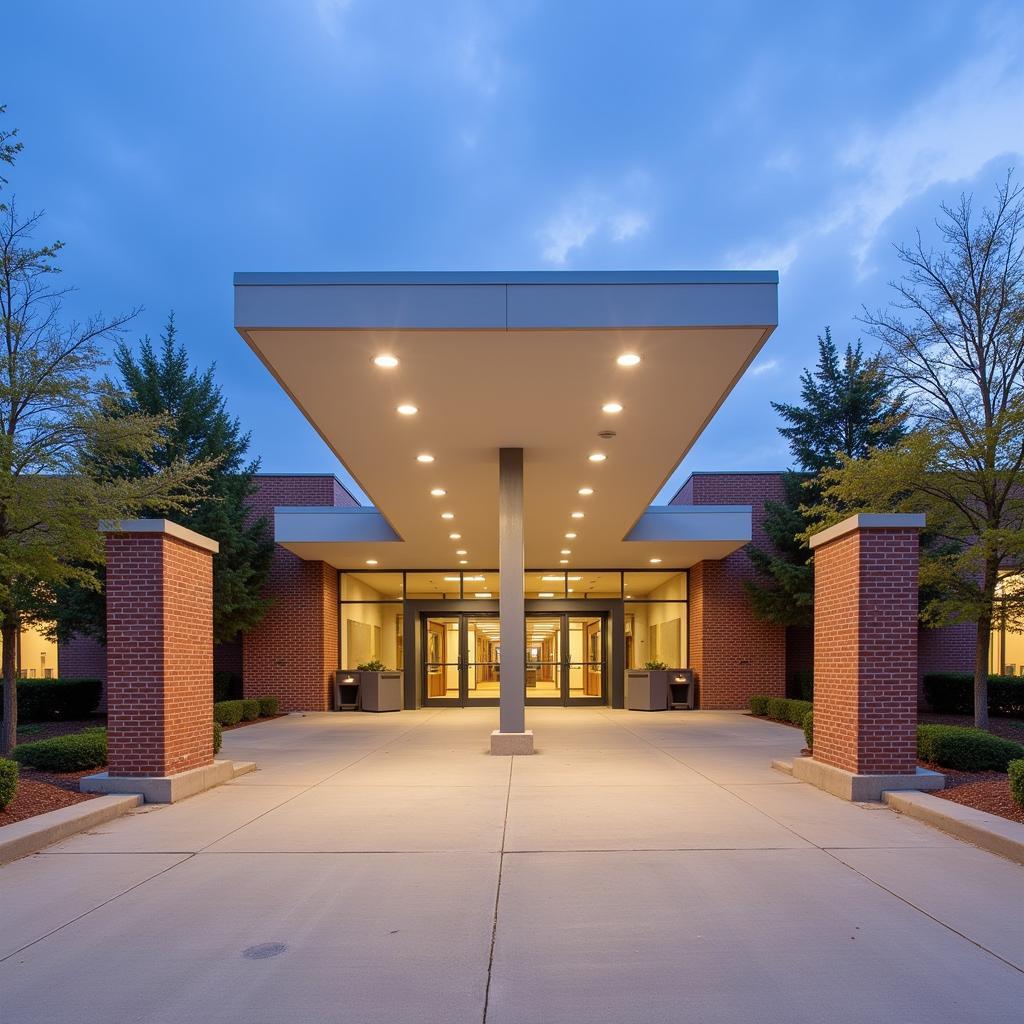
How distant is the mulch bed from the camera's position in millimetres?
7688

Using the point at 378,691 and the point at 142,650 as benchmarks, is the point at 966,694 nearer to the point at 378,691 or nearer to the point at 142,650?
the point at 378,691

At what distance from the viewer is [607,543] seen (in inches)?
832

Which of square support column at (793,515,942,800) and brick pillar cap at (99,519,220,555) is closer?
square support column at (793,515,942,800)

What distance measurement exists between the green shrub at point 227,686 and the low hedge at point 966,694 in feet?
59.3

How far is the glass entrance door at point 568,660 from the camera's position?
24125mm

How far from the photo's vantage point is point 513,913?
16.9 ft

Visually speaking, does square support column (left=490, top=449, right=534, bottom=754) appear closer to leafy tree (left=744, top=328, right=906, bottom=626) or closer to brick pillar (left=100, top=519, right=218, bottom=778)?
brick pillar (left=100, top=519, right=218, bottom=778)

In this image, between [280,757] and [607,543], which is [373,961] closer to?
[280,757]

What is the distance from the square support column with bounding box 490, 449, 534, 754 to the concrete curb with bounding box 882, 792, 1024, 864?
217 inches

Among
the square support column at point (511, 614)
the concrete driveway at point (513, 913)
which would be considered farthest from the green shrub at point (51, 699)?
the concrete driveway at point (513, 913)

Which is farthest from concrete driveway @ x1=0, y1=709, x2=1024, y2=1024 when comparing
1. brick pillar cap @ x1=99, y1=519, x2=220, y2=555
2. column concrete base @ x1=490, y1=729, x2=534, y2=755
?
column concrete base @ x1=490, y1=729, x2=534, y2=755

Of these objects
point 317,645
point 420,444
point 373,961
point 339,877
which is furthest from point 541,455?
point 317,645

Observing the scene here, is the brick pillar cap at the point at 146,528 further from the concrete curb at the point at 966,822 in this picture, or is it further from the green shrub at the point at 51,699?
the green shrub at the point at 51,699

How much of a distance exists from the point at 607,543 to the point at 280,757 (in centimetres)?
1055
